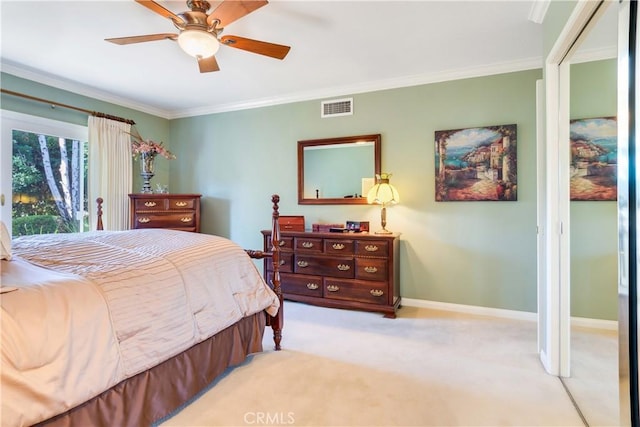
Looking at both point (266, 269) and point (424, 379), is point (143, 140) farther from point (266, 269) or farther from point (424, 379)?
point (424, 379)

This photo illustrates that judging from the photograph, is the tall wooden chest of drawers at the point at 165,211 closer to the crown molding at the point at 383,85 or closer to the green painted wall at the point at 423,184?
the green painted wall at the point at 423,184

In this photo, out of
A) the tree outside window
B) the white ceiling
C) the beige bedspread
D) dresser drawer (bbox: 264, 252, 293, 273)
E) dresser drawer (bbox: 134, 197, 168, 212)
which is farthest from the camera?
dresser drawer (bbox: 134, 197, 168, 212)

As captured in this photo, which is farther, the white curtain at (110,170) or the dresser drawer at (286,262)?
the white curtain at (110,170)

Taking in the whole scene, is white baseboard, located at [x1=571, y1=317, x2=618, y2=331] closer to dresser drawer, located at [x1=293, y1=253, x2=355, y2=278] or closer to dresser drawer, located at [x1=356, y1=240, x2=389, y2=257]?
dresser drawer, located at [x1=356, y1=240, x2=389, y2=257]

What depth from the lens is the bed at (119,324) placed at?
3.53ft

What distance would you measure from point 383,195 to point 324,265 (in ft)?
3.20

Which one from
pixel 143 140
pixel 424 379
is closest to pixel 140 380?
pixel 424 379

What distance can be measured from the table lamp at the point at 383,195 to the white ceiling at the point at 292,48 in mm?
1099

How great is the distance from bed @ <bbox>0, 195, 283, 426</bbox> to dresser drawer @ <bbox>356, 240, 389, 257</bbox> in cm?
130

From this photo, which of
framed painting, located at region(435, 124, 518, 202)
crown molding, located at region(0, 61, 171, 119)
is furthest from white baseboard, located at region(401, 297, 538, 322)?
crown molding, located at region(0, 61, 171, 119)

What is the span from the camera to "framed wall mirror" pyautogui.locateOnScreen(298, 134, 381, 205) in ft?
12.0

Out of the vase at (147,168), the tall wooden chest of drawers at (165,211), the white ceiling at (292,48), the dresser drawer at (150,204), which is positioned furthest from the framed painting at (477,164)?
the vase at (147,168)

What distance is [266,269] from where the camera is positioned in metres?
3.65

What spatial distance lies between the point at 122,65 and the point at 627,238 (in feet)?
13.1
